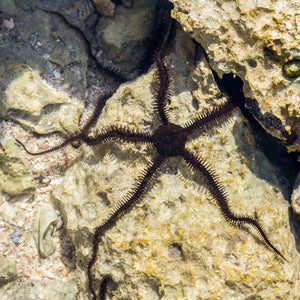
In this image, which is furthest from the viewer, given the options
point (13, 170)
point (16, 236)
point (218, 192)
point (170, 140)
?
point (16, 236)

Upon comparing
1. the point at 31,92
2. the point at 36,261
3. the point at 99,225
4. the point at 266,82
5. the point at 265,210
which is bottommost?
the point at 36,261

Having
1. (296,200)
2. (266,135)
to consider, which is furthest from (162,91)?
(296,200)

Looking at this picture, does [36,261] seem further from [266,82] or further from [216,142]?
[266,82]

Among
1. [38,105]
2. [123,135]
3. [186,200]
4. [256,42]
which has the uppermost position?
[256,42]

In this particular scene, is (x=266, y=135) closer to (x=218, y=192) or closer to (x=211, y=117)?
(x=211, y=117)

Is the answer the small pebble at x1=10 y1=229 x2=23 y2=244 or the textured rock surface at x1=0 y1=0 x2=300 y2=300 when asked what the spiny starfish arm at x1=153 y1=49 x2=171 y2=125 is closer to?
the textured rock surface at x1=0 y1=0 x2=300 y2=300

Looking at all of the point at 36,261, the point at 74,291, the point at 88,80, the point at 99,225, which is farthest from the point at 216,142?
the point at 36,261

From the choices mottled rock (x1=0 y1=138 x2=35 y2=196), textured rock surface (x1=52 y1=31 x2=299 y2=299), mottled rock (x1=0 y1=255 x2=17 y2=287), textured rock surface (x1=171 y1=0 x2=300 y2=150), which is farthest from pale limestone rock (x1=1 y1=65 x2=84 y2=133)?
textured rock surface (x1=171 y1=0 x2=300 y2=150)
